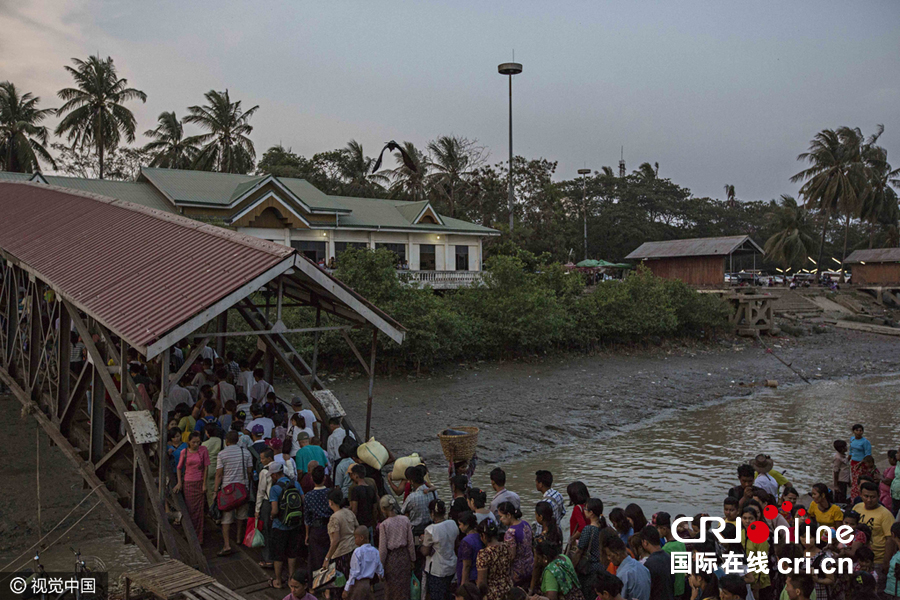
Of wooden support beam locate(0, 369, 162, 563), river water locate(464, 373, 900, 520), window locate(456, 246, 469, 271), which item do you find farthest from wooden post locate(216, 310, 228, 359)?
window locate(456, 246, 469, 271)

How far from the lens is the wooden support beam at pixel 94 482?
7.89 m

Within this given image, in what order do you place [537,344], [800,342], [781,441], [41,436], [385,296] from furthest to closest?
[800,342], [537,344], [385,296], [781,441], [41,436]

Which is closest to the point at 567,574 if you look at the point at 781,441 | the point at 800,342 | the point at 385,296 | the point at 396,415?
the point at 396,415

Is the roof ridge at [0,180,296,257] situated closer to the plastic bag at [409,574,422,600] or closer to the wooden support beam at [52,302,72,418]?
the wooden support beam at [52,302,72,418]

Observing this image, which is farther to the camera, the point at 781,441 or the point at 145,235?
the point at 781,441

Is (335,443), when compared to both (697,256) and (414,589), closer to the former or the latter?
(414,589)

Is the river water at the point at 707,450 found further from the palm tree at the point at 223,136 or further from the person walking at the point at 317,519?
the palm tree at the point at 223,136

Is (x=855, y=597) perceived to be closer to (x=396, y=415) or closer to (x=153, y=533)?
(x=153, y=533)

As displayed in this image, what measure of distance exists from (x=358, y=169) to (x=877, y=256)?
131 ft

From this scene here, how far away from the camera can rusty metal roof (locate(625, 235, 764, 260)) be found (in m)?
39.1

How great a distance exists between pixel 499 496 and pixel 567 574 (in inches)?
46.8

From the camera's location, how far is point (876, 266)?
171ft

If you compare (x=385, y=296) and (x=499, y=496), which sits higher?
(x=385, y=296)

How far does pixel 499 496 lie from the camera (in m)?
6.72
